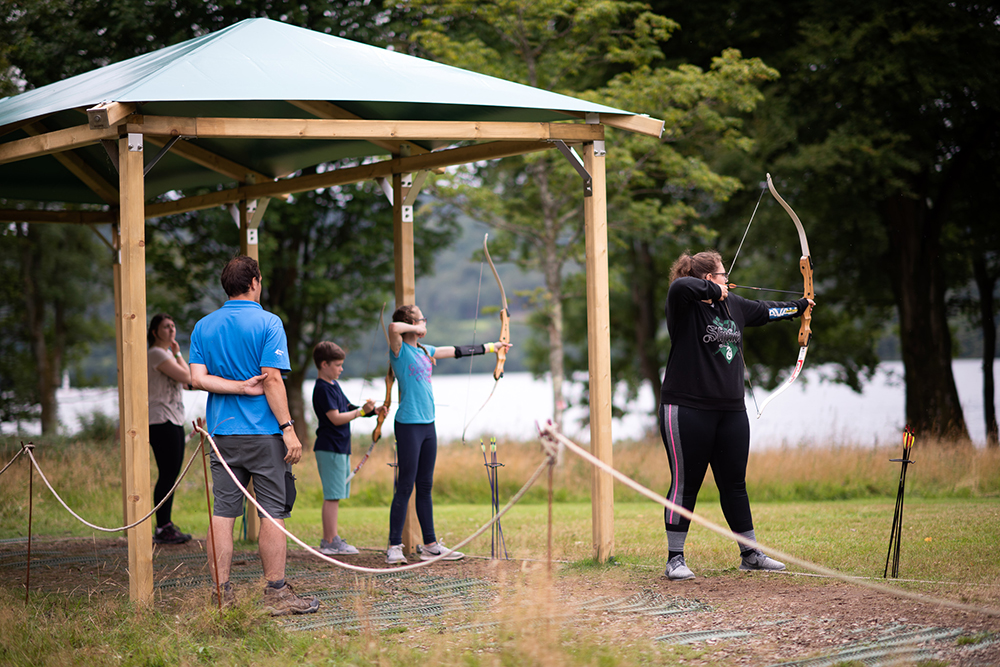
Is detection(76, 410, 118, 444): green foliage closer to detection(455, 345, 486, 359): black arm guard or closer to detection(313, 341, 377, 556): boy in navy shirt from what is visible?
detection(313, 341, 377, 556): boy in navy shirt

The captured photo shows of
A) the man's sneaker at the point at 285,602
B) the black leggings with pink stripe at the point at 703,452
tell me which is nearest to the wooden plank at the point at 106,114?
the man's sneaker at the point at 285,602

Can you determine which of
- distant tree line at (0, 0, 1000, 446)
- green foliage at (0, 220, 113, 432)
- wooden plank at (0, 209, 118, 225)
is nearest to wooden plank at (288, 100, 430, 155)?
wooden plank at (0, 209, 118, 225)

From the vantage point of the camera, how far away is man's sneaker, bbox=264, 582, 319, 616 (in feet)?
14.8

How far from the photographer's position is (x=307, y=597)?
5039 mm

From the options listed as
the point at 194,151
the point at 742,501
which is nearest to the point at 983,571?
the point at 742,501

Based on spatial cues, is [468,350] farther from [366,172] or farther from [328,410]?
[366,172]

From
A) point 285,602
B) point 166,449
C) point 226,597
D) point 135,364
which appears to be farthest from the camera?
point 166,449

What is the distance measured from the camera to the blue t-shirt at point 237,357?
4520mm

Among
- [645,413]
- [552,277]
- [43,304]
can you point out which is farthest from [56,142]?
[645,413]

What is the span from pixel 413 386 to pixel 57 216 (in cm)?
487

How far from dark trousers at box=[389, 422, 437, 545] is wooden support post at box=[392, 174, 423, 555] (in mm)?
232

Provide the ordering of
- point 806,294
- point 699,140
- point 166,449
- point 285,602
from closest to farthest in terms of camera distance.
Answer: point 285,602, point 806,294, point 166,449, point 699,140

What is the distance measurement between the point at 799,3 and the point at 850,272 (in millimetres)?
5423

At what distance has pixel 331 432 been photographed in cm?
642
